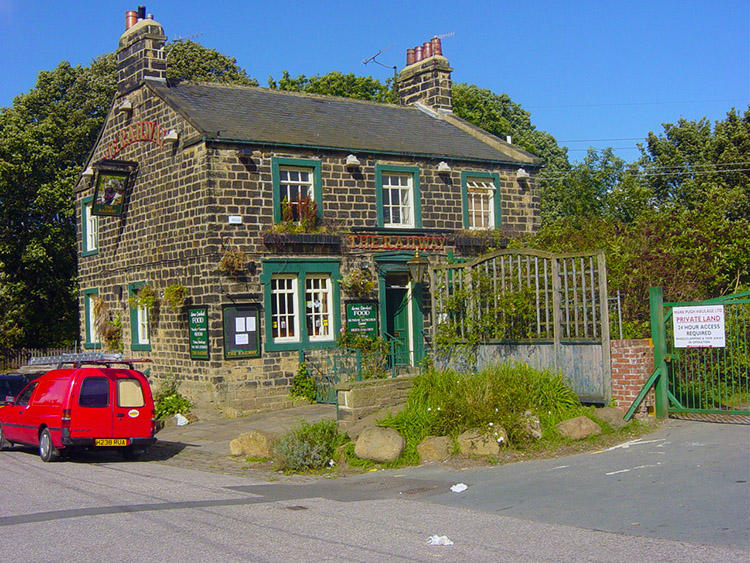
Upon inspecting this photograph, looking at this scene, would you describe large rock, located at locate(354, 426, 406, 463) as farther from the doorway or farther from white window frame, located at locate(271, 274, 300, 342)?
the doorway

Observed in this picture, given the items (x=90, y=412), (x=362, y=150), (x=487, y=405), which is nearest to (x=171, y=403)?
(x=90, y=412)

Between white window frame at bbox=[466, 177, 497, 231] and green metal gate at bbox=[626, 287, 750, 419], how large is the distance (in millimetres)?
9944

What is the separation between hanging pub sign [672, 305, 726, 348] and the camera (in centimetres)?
1305

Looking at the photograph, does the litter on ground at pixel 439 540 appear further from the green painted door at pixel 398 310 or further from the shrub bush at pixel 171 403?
the green painted door at pixel 398 310

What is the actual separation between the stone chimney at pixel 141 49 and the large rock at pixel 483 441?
14039 millimetres

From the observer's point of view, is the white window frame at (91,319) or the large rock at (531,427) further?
the white window frame at (91,319)

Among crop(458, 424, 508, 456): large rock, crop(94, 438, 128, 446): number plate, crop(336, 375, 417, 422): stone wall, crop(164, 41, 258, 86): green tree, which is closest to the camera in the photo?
crop(458, 424, 508, 456): large rock

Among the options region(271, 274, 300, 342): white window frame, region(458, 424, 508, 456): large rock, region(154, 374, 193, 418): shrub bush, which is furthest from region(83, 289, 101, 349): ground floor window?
region(458, 424, 508, 456): large rock

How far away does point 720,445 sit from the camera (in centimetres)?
1168

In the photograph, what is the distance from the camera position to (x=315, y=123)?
2233cm

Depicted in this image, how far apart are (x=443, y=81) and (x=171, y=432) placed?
583 inches

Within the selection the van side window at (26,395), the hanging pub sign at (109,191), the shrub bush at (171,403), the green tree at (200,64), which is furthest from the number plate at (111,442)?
the green tree at (200,64)

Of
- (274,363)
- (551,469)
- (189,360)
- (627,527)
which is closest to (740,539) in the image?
(627,527)

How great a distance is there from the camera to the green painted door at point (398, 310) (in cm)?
2194
